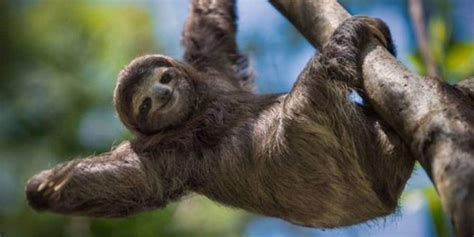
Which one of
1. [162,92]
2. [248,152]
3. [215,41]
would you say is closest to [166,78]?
[162,92]

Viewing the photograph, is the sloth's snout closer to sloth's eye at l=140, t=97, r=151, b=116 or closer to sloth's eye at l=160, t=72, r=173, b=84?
sloth's eye at l=140, t=97, r=151, b=116

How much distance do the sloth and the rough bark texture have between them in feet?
1.57

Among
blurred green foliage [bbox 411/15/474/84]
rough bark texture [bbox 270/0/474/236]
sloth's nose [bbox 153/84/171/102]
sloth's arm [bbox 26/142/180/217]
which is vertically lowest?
sloth's arm [bbox 26/142/180/217]

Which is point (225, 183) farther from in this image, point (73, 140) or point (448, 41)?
point (73, 140)

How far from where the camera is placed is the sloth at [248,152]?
5.82 meters

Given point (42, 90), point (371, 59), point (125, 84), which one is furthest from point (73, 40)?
point (371, 59)

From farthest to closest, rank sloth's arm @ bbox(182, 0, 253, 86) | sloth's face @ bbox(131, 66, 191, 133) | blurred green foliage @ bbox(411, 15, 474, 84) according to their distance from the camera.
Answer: sloth's arm @ bbox(182, 0, 253, 86) → blurred green foliage @ bbox(411, 15, 474, 84) → sloth's face @ bbox(131, 66, 191, 133)

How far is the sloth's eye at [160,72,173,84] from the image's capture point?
759 centimetres

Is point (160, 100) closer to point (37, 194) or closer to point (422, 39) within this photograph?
point (37, 194)

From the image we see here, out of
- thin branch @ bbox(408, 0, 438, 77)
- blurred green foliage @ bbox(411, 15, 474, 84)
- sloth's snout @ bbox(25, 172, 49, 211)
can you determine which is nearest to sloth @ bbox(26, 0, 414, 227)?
sloth's snout @ bbox(25, 172, 49, 211)

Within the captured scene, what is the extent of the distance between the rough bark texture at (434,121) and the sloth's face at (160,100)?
2215 millimetres

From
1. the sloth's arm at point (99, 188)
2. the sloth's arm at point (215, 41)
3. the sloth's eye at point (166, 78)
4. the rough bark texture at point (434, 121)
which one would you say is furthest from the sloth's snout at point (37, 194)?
the rough bark texture at point (434, 121)

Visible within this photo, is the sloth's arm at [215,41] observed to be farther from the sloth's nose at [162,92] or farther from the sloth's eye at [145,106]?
the sloth's eye at [145,106]

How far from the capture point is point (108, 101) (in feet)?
38.8
